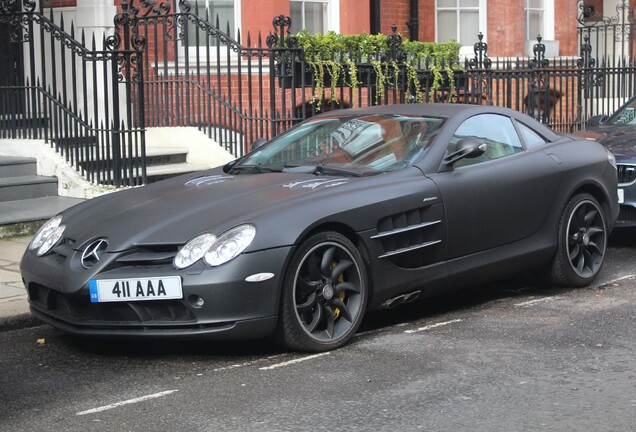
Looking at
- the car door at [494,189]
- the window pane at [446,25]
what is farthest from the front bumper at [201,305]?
the window pane at [446,25]

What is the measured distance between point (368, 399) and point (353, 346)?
1.13 meters

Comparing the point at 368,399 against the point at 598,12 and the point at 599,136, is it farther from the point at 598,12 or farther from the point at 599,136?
the point at 598,12

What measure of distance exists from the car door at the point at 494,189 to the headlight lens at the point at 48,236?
7.92 feet

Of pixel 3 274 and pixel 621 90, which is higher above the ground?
pixel 621 90

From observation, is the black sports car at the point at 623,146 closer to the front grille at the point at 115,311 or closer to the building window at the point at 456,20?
the front grille at the point at 115,311

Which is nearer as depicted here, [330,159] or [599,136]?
[330,159]

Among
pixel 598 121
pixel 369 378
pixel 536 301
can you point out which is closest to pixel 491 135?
pixel 536 301

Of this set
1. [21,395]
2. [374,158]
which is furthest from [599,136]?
[21,395]

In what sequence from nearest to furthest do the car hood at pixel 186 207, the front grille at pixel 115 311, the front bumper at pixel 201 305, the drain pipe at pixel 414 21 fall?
the front bumper at pixel 201 305
the front grille at pixel 115 311
the car hood at pixel 186 207
the drain pipe at pixel 414 21

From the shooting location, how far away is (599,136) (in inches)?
441

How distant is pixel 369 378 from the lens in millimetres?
5906

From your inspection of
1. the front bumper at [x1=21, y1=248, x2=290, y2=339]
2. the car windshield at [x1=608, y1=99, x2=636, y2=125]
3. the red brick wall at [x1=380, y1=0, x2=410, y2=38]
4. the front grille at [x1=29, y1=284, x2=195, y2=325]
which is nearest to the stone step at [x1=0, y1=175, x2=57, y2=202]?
the front grille at [x1=29, y1=284, x2=195, y2=325]

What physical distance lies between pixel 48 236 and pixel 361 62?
8017 mm

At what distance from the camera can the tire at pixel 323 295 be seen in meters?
6.29
